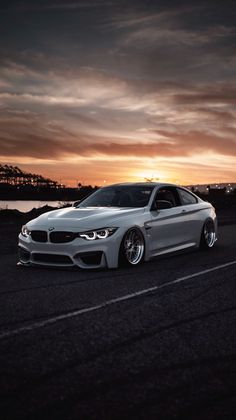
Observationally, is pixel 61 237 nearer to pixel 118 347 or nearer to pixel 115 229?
pixel 115 229

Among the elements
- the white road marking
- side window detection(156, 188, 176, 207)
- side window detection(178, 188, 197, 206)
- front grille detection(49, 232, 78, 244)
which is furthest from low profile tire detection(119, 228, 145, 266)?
side window detection(178, 188, 197, 206)

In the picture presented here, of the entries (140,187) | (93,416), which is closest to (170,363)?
(93,416)

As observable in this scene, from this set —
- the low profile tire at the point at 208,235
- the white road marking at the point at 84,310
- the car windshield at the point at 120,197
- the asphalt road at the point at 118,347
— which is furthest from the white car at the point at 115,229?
the white road marking at the point at 84,310

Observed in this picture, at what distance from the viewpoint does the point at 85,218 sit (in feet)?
27.7

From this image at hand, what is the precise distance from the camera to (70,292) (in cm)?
662

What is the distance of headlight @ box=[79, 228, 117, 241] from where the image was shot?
8117 mm

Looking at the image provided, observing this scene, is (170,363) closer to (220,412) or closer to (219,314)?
(220,412)

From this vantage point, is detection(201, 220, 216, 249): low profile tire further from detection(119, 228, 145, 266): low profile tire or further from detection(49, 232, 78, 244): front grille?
detection(49, 232, 78, 244): front grille

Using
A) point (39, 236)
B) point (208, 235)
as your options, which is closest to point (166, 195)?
point (208, 235)

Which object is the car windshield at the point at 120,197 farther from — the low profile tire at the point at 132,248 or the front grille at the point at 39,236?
the front grille at the point at 39,236

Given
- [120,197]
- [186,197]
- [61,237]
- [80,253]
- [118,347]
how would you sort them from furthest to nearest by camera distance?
[186,197], [120,197], [61,237], [80,253], [118,347]

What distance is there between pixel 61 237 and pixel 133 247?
4.11 feet

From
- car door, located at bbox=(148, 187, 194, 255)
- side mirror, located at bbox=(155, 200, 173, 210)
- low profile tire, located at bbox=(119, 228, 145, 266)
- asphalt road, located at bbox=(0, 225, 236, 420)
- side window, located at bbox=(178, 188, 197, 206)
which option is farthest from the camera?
side window, located at bbox=(178, 188, 197, 206)

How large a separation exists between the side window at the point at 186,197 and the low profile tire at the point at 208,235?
1.80ft
